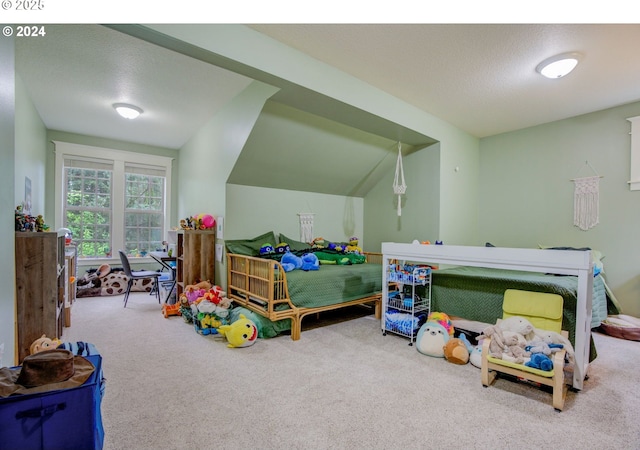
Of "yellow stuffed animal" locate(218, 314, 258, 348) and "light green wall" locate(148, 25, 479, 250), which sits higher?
"light green wall" locate(148, 25, 479, 250)

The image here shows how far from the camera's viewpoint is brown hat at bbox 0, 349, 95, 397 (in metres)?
1.20

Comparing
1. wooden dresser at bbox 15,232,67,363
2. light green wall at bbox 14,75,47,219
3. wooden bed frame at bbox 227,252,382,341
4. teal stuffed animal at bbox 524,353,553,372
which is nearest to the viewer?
teal stuffed animal at bbox 524,353,553,372

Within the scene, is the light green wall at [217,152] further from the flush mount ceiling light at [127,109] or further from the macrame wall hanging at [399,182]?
the macrame wall hanging at [399,182]

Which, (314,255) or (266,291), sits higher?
(314,255)

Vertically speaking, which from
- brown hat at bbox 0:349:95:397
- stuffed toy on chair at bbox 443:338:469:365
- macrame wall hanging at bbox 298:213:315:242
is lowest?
stuffed toy on chair at bbox 443:338:469:365

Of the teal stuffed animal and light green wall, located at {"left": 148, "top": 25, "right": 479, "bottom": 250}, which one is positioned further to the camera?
light green wall, located at {"left": 148, "top": 25, "right": 479, "bottom": 250}

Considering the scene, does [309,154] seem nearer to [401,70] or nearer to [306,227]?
[306,227]

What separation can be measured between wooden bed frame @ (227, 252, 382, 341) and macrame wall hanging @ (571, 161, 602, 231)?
3150 mm

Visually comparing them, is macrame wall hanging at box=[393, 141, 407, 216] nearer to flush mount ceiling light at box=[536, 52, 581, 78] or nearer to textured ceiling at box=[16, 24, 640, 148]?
textured ceiling at box=[16, 24, 640, 148]

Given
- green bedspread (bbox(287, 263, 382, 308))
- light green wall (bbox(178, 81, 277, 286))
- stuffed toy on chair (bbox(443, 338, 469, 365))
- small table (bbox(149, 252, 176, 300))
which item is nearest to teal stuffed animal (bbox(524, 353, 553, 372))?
stuffed toy on chair (bbox(443, 338, 469, 365))

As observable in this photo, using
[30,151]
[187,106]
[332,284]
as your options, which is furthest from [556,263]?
[30,151]

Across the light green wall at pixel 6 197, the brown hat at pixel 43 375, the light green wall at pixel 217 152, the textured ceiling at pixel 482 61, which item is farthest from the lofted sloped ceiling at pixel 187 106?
the brown hat at pixel 43 375

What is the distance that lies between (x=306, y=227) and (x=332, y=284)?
5.31 ft

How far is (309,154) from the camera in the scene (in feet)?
14.0
